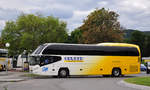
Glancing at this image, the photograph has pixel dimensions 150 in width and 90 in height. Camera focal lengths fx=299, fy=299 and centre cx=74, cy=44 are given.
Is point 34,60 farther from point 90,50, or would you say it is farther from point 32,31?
point 32,31

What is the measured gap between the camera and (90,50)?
3066 centimetres

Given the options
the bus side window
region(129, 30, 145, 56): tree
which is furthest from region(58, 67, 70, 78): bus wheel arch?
region(129, 30, 145, 56): tree

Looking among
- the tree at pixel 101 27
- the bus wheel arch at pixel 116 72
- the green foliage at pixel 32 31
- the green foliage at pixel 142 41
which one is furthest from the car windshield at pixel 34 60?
the green foliage at pixel 142 41

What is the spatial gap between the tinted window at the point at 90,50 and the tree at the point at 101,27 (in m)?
17.2

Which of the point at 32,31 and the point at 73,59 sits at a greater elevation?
the point at 32,31

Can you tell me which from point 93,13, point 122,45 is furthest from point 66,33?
point 122,45

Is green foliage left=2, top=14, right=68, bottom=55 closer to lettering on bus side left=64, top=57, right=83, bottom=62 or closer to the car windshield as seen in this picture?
the car windshield

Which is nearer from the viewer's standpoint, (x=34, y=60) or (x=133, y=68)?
(x=34, y=60)

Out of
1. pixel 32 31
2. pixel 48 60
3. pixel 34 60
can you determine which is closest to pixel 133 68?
Result: pixel 48 60

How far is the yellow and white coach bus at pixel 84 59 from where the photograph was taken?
28859mm

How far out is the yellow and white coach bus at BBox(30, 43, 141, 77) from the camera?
28859mm

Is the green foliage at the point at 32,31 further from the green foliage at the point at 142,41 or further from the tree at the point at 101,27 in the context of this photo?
the green foliage at the point at 142,41

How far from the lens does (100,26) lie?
50.4m

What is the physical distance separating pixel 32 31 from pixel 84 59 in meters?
15.6
